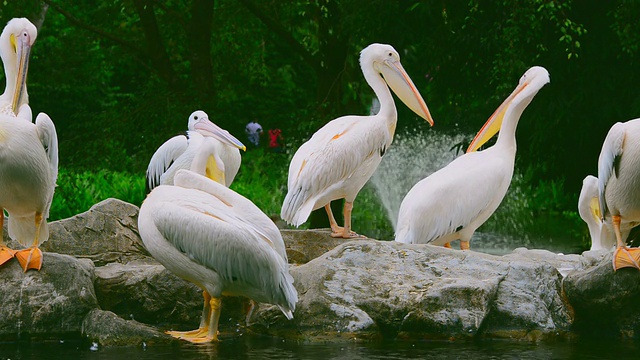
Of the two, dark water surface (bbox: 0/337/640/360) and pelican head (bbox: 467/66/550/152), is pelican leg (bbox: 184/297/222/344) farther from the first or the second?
pelican head (bbox: 467/66/550/152)

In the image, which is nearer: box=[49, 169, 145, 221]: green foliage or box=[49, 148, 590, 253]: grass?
box=[49, 169, 145, 221]: green foliage

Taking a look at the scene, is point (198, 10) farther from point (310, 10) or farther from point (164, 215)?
point (164, 215)

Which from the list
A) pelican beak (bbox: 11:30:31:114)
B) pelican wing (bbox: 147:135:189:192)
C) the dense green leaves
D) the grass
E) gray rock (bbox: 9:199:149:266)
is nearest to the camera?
pelican beak (bbox: 11:30:31:114)

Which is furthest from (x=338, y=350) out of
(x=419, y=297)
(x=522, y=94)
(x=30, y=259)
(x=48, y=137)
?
(x=522, y=94)

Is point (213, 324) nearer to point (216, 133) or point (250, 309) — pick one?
point (250, 309)

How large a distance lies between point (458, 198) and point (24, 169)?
2.90 meters

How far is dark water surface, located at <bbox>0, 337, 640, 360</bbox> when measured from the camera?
511cm

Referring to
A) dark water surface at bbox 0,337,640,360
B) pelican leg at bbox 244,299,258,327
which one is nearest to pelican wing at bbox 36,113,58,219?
dark water surface at bbox 0,337,640,360

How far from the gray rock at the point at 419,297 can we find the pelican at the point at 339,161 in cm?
143

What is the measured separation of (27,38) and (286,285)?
278cm

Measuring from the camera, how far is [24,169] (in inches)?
236

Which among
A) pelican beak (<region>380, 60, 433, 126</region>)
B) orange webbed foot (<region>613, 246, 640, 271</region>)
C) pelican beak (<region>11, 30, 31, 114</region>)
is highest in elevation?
pelican beak (<region>380, 60, 433, 126</region>)

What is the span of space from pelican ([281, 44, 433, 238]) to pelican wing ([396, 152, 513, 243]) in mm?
742

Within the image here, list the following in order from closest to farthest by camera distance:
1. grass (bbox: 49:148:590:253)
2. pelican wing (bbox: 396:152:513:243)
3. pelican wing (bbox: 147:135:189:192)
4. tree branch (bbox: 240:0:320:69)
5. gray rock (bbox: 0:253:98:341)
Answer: gray rock (bbox: 0:253:98:341), pelican wing (bbox: 396:152:513:243), pelican wing (bbox: 147:135:189:192), grass (bbox: 49:148:590:253), tree branch (bbox: 240:0:320:69)
